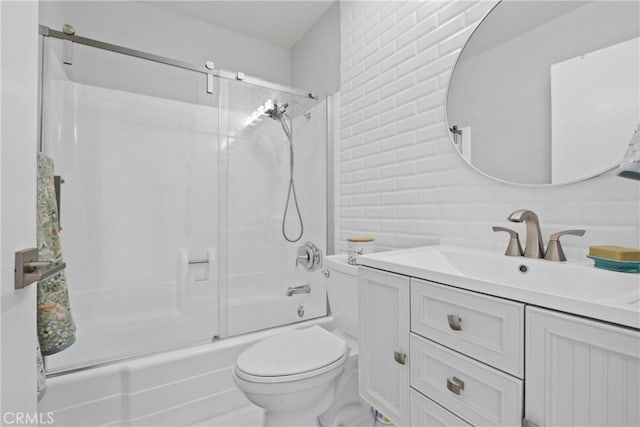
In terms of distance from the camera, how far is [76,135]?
5.76 ft

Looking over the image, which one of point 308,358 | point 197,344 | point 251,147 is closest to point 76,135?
point 251,147

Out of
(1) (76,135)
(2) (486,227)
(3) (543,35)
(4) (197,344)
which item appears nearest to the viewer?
(3) (543,35)

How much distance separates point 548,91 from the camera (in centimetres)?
104

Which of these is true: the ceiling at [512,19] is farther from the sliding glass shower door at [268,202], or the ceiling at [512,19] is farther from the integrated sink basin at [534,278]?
the sliding glass shower door at [268,202]

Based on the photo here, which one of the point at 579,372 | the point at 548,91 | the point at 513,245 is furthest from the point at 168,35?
the point at 579,372

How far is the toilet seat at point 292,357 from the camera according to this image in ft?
3.88

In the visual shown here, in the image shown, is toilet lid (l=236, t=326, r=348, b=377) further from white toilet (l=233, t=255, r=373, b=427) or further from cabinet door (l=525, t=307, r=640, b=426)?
cabinet door (l=525, t=307, r=640, b=426)

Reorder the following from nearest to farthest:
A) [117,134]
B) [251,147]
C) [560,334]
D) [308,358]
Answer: [560,334] < [308,358] < [117,134] < [251,147]

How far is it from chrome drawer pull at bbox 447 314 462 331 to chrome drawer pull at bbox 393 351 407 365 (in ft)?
0.71

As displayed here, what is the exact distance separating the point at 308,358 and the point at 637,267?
113 centimetres

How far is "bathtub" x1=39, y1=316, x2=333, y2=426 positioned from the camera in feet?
4.31

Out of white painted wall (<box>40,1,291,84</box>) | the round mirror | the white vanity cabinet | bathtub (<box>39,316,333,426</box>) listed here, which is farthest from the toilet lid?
white painted wall (<box>40,1,291,84</box>)

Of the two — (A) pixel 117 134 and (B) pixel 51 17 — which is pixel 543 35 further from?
(B) pixel 51 17

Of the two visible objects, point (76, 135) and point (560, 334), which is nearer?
point (560, 334)
